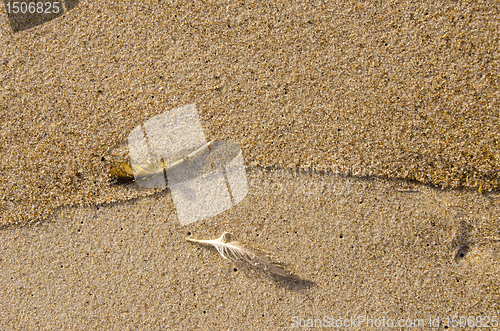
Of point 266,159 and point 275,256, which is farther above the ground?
point 266,159

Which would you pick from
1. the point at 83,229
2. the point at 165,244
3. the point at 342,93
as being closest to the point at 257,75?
the point at 342,93

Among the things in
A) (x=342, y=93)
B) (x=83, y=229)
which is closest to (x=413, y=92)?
(x=342, y=93)

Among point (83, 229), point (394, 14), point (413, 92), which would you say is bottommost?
point (83, 229)

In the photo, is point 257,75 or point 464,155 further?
point 257,75

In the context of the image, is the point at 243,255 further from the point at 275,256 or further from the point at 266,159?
the point at 266,159

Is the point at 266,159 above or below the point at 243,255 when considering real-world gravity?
above

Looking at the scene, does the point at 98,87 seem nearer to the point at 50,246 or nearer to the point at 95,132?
the point at 95,132

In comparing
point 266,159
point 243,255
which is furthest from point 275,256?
point 266,159

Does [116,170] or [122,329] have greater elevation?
[116,170]
